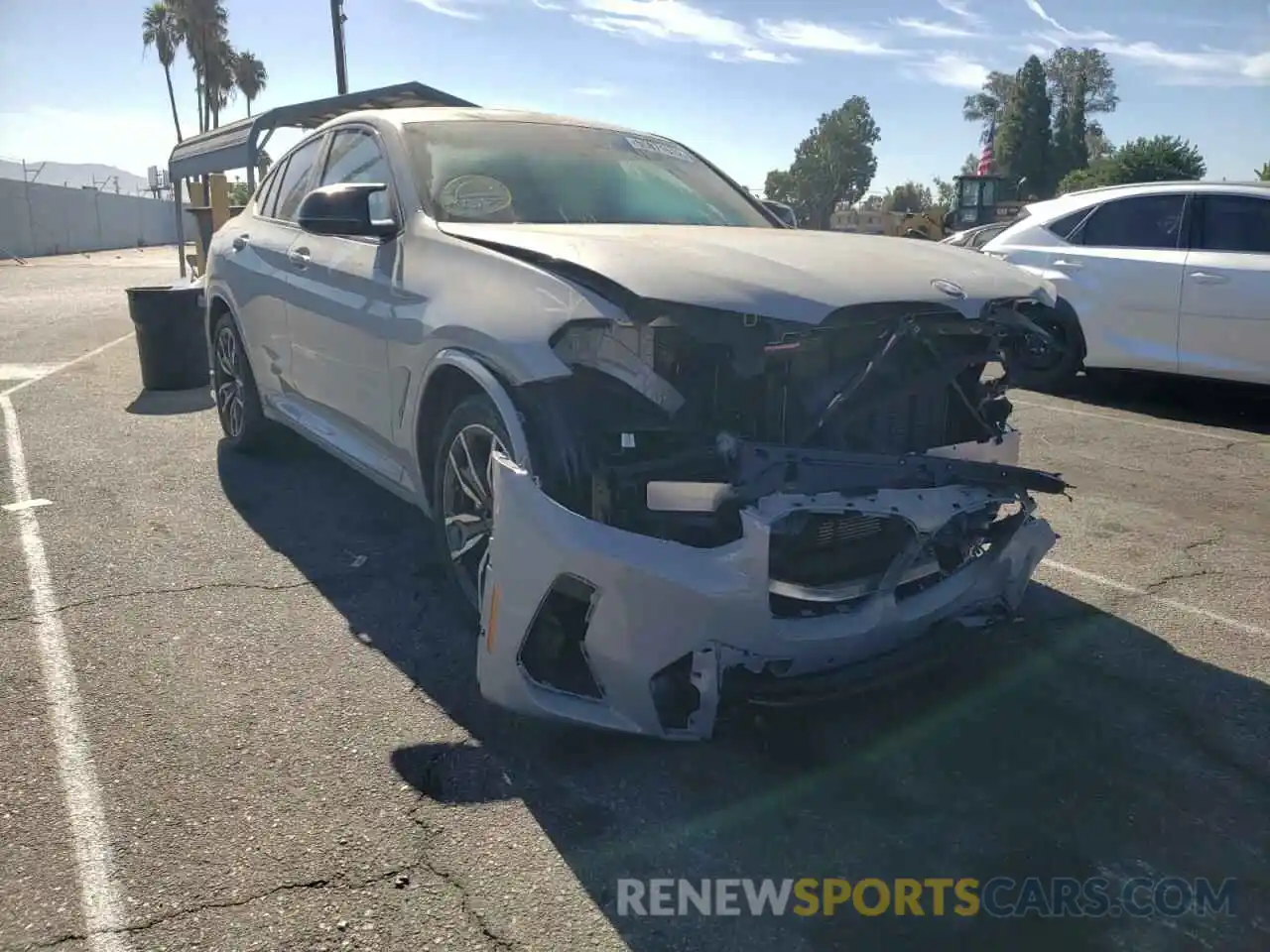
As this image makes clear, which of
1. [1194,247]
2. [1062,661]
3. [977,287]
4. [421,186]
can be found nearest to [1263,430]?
[1194,247]

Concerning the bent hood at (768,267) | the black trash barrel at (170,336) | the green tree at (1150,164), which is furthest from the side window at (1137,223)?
the green tree at (1150,164)

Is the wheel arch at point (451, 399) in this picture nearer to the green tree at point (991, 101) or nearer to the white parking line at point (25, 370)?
the white parking line at point (25, 370)

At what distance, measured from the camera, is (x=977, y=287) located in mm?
3074

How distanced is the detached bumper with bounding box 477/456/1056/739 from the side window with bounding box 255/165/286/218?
11.3ft

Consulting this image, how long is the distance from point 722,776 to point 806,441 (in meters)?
0.97

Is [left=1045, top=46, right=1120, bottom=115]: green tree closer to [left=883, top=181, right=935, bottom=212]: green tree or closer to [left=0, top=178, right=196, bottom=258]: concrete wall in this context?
[left=883, top=181, right=935, bottom=212]: green tree

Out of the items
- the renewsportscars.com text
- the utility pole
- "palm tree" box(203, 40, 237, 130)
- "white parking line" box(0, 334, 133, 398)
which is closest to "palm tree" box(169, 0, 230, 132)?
"palm tree" box(203, 40, 237, 130)

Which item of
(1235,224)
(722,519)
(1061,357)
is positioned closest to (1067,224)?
(1061,357)

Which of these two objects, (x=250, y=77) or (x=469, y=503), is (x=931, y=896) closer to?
(x=469, y=503)

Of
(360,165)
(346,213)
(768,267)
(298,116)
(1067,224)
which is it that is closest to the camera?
(768,267)

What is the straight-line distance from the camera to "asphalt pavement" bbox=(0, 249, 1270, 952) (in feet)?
7.39

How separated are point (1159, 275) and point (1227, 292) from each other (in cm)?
50

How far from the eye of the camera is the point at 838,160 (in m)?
95.9

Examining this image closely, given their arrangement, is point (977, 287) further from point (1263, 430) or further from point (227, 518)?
point (1263, 430)
